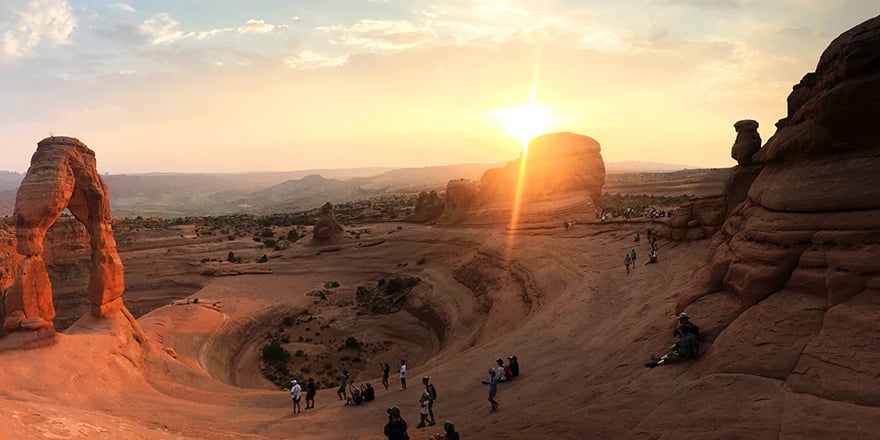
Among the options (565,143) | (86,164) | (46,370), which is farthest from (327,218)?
(46,370)

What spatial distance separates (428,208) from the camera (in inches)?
2399

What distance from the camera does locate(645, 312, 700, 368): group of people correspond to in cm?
1182

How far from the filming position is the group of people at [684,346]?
38.8 feet

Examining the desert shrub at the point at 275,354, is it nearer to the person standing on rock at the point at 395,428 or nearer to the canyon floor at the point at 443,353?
the canyon floor at the point at 443,353

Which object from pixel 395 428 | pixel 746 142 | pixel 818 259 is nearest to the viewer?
pixel 395 428

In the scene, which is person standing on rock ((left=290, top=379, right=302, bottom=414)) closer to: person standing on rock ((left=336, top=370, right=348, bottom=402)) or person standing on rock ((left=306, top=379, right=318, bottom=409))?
person standing on rock ((left=306, top=379, right=318, bottom=409))

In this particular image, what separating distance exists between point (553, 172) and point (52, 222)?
1493 inches

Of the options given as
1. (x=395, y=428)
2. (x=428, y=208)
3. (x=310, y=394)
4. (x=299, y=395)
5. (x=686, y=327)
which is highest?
(x=428, y=208)

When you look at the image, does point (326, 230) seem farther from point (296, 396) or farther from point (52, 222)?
point (296, 396)

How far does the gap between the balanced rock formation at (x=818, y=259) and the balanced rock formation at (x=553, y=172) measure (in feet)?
105

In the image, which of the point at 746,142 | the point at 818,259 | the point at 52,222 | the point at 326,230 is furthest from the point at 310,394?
the point at 326,230

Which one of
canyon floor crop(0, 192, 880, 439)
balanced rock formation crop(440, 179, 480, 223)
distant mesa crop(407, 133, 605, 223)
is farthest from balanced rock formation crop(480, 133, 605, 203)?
canyon floor crop(0, 192, 880, 439)

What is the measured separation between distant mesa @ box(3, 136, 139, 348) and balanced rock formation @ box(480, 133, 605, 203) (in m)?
32.8

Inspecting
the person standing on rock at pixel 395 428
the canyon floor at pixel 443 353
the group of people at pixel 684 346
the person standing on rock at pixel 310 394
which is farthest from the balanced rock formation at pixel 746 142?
the person standing on rock at pixel 310 394
